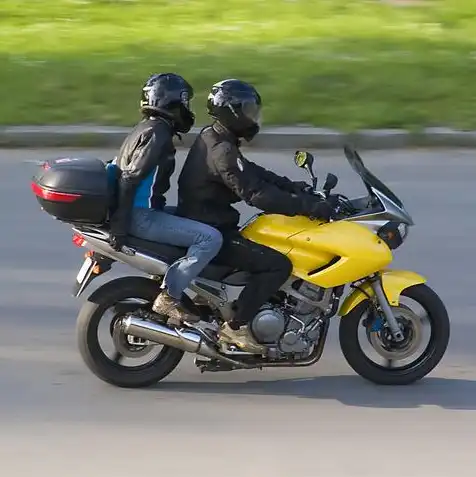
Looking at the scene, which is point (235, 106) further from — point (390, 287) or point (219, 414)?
point (219, 414)

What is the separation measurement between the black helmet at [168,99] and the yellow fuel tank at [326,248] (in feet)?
2.21

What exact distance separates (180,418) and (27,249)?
3.07 m

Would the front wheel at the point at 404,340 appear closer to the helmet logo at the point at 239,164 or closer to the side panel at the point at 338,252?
the side panel at the point at 338,252

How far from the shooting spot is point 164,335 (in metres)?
5.66

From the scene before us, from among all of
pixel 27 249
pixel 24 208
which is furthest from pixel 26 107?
pixel 27 249

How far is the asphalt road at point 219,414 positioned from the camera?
497cm

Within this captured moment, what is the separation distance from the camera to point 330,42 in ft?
44.9

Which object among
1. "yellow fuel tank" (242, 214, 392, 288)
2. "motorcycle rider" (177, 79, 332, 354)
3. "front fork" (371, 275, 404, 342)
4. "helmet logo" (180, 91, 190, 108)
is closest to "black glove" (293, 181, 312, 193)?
"motorcycle rider" (177, 79, 332, 354)

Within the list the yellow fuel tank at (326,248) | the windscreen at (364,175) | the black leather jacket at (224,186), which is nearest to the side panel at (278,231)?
the yellow fuel tank at (326,248)

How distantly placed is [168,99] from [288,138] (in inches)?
225

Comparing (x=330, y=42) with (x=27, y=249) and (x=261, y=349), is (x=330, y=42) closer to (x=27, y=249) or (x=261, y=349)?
(x=27, y=249)

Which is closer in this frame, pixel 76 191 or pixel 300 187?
pixel 76 191

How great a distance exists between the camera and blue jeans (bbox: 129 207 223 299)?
5.50 metres

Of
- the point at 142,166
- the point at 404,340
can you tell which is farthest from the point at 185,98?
the point at 404,340
